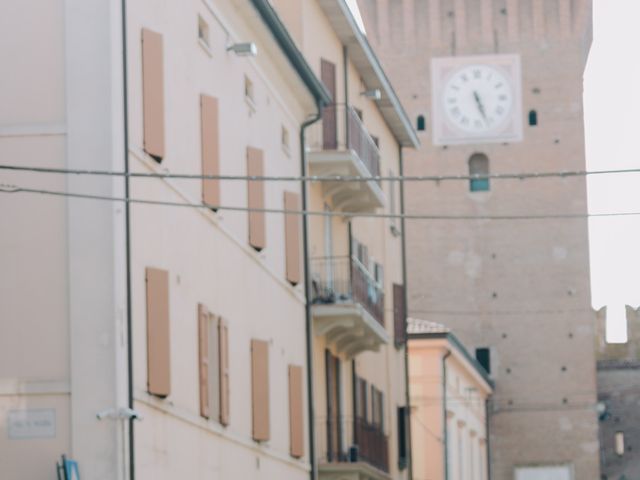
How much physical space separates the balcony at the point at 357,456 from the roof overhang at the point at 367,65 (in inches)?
A: 245

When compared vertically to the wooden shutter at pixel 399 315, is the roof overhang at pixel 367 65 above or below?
above

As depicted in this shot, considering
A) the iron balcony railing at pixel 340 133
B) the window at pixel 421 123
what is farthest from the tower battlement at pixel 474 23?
the iron balcony railing at pixel 340 133

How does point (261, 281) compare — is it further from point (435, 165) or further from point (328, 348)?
point (435, 165)

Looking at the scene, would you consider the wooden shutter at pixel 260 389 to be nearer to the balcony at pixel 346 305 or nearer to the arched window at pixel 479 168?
the balcony at pixel 346 305

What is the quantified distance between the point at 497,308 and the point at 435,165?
193 inches

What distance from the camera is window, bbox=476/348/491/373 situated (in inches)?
2459

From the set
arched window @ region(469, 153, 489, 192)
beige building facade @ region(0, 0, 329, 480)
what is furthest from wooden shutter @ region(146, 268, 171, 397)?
arched window @ region(469, 153, 489, 192)

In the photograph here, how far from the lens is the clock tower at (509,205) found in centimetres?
6181

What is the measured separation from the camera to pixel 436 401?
152 ft

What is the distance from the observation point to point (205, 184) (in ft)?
69.9

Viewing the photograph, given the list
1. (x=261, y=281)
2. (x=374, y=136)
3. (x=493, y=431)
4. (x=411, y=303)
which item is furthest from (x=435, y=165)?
(x=261, y=281)

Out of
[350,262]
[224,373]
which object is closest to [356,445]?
[350,262]

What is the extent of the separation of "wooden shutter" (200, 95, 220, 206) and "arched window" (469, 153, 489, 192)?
4149 centimetres

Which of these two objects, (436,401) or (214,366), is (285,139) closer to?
(214,366)
